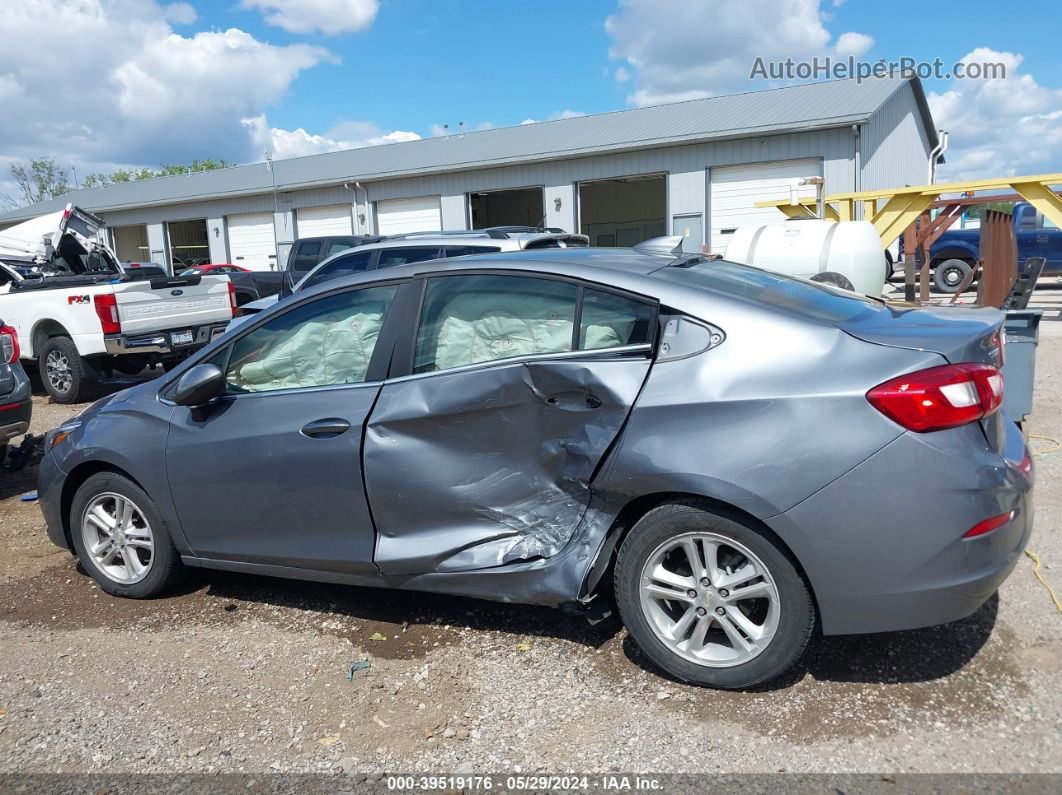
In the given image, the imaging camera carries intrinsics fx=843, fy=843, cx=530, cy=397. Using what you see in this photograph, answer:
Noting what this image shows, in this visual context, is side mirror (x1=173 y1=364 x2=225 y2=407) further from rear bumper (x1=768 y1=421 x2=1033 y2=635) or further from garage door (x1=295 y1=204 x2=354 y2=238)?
garage door (x1=295 y1=204 x2=354 y2=238)

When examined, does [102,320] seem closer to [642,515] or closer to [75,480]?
[75,480]

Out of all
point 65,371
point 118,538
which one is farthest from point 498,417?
point 65,371

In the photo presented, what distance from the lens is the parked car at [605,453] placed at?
2.76 m

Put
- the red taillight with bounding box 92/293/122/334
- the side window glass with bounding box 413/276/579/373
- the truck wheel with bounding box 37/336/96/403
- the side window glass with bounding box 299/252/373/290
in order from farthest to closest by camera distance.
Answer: the truck wheel with bounding box 37/336/96/403 → the red taillight with bounding box 92/293/122/334 → the side window glass with bounding box 299/252/373/290 → the side window glass with bounding box 413/276/579/373

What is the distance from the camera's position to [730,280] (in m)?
3.48

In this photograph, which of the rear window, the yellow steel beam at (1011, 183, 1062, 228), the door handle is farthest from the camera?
the yellow steel beam at (1011, 183, 1062, 228)

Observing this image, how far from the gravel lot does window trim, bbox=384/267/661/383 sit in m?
1.21

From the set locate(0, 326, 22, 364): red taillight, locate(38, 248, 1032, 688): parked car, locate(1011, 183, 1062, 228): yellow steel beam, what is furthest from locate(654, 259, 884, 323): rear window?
locate(1011, 183, 1062, 228): yellow steel beam

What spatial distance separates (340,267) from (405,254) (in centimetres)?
105

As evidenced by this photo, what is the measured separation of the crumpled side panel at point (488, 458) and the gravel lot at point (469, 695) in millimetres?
505

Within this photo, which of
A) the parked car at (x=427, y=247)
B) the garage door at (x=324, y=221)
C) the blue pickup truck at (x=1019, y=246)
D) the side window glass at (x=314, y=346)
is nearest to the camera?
the side window glass at (x=314, y=346)

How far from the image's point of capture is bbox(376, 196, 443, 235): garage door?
88.5ft

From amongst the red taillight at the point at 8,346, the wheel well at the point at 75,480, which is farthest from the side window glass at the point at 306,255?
the wheel well at the point at 75,480

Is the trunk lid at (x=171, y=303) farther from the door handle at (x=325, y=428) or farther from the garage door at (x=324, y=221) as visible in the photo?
the garage door at (x=324, y=221)
